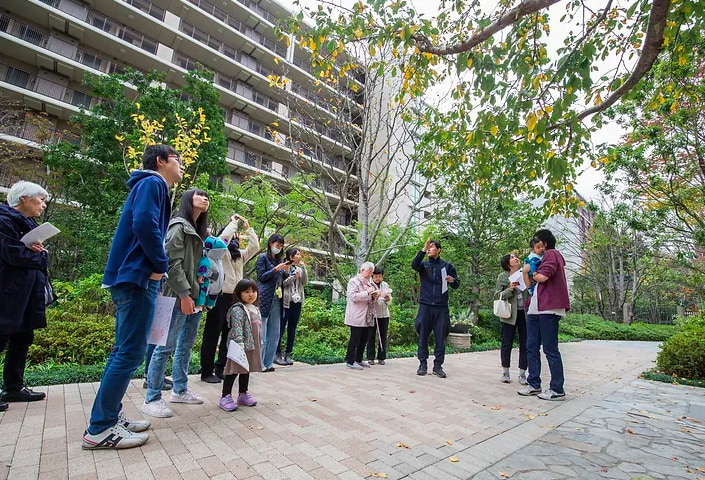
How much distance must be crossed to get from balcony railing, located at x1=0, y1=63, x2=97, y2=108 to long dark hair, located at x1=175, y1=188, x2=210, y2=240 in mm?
22315

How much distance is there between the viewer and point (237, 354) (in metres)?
3.30

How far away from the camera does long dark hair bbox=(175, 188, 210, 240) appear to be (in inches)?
128

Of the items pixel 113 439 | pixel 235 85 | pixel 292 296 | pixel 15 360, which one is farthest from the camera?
pixel 235 85

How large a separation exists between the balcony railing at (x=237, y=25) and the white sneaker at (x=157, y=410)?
3128 centimetres

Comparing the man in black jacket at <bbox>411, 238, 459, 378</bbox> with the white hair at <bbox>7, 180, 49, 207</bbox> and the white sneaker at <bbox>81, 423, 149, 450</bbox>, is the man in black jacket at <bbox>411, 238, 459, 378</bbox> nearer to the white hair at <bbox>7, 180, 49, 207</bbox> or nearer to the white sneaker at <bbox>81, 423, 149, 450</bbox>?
the white sneaker at <bbox>81, 423, 149, 450</bbox>

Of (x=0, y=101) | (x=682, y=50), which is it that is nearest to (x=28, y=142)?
(x=0, y=101)

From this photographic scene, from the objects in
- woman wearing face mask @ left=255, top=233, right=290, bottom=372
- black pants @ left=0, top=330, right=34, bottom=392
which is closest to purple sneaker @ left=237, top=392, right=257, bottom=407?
woman wearing face mask @ left=255, top=233, right=290, bottom=372

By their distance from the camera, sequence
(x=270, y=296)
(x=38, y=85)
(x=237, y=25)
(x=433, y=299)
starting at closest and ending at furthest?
1. (x=270, y=296)
2. (x=433, y=299)
3. (x=38, y=85)
4. (x=237, y=25)

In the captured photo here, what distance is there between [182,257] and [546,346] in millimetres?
4476

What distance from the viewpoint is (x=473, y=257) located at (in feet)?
47.8

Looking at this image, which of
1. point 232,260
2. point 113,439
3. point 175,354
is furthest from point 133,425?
point 232,260

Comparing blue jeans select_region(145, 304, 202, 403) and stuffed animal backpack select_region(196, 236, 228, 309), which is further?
stuffed animal backpack select_region(196, 236, 228, 309)

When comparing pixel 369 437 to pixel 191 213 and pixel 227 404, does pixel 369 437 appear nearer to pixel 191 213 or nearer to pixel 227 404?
pixel 227 404

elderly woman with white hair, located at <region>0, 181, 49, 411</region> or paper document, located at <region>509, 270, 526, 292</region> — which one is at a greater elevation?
paper document, located at <region>509, 270, 526, 292</region>
